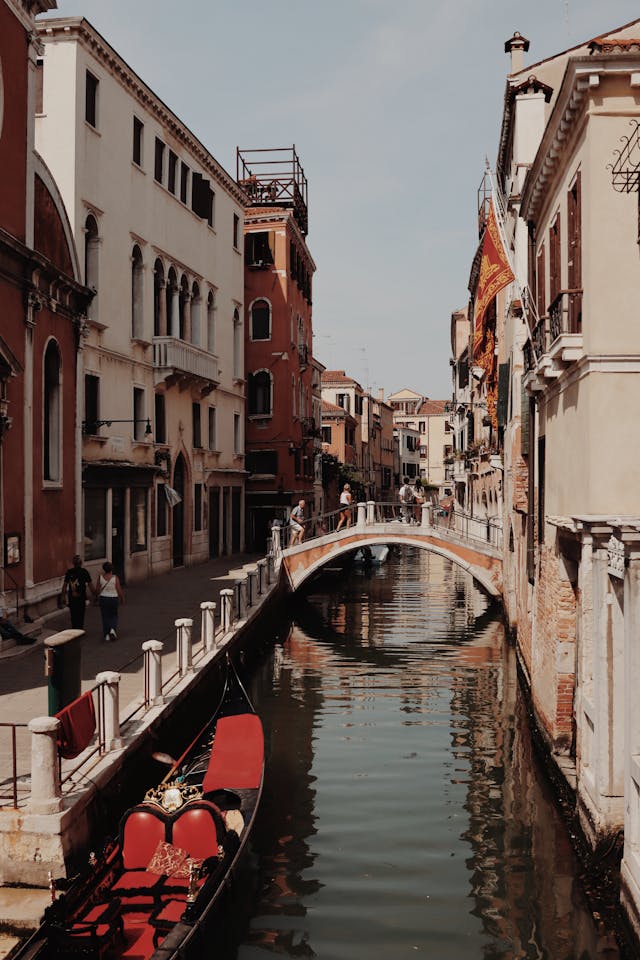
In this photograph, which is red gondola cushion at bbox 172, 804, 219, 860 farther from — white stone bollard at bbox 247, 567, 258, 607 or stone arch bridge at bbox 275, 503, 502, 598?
stone arch bridge at bbox 275, 503, 502, 598

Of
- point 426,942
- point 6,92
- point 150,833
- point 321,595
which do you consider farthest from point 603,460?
point 321,595

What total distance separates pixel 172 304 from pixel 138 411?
3.73 meters

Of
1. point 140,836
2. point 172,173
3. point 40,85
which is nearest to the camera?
point 140,836

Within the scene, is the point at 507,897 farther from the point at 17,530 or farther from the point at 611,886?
the point at 17,530

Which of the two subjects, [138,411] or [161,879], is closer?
[161,879]

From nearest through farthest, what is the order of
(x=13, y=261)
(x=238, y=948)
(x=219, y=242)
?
(x=238, y=948), (x=13, y=261), (x=219, y=242)

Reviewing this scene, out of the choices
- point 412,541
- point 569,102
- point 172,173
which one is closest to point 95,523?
point 412,541

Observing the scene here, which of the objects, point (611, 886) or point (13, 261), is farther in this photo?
point (13, 261)

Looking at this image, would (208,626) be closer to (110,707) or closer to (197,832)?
(110,707)

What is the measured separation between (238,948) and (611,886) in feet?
9.37

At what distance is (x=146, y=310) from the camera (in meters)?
22.3

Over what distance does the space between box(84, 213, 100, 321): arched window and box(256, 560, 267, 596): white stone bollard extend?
6142mm

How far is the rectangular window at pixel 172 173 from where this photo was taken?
24.1m

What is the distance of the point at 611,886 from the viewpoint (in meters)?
7.45
